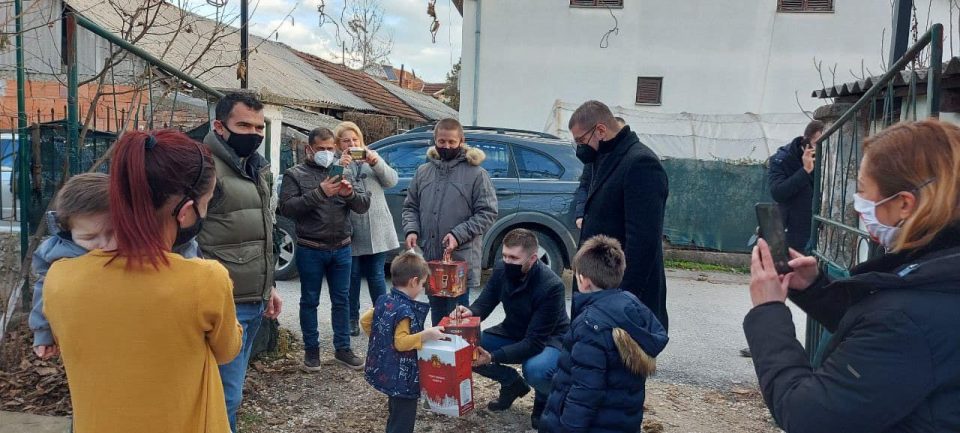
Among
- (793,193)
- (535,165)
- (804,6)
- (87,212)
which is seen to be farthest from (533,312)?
(804,6)

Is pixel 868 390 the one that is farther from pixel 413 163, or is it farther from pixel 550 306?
pixel 413 163

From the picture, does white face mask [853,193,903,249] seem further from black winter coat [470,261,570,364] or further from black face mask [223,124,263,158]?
black face mask [223,124,263,158]

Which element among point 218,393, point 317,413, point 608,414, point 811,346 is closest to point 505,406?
point 317,413

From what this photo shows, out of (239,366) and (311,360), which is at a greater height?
(239,366)

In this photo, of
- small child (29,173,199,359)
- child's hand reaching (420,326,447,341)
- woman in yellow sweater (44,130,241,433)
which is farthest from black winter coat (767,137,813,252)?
small child (29,173,199,359)

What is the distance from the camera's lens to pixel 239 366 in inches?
121

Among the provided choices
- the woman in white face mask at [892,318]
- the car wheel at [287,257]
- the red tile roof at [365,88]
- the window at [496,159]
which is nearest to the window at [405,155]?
the window at [496,159]

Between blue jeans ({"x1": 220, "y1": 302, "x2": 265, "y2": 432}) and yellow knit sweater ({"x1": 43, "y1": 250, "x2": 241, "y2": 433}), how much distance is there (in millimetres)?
1055

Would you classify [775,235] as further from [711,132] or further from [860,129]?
[711,132]

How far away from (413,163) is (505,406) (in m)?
3.90

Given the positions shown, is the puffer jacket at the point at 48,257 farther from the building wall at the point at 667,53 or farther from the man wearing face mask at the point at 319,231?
the building wall at the point at 667,53

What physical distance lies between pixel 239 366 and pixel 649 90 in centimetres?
1300

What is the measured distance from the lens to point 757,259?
1.80m

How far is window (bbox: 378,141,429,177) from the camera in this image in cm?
755
